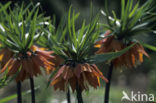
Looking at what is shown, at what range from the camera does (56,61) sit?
179 centimetres

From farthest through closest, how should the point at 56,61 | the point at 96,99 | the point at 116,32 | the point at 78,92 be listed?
the point at 96,99 < the point at 56,61 < the point at 116,32 < the point at 78,92

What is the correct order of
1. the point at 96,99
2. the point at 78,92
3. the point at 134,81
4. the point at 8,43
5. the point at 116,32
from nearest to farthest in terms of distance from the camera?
the point at 78,92 → the point at 8,43 → the point at 116,32 → the point at 96,99 → the point at 134,81

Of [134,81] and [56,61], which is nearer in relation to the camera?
[56,61]

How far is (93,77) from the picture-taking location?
4.32 feet

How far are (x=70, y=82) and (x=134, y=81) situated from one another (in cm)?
470

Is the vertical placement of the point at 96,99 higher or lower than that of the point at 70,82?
lower

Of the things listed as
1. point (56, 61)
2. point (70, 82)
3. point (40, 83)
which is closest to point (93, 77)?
point (70, 82)

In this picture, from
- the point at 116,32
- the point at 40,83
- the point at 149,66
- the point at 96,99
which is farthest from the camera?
the point at 149,66

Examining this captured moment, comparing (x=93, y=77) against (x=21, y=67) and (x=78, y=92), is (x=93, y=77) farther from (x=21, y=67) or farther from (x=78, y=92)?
(x=21, y=67)

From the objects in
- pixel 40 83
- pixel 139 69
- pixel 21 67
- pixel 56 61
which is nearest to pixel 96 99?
pixel 40 83

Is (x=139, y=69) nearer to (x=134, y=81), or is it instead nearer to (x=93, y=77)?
(x=134, y=81)

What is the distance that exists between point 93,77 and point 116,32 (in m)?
0.41

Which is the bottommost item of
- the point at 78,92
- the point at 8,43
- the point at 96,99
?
the point at 96,99

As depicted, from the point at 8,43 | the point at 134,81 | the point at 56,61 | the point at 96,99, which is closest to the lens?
the point at 8,43
